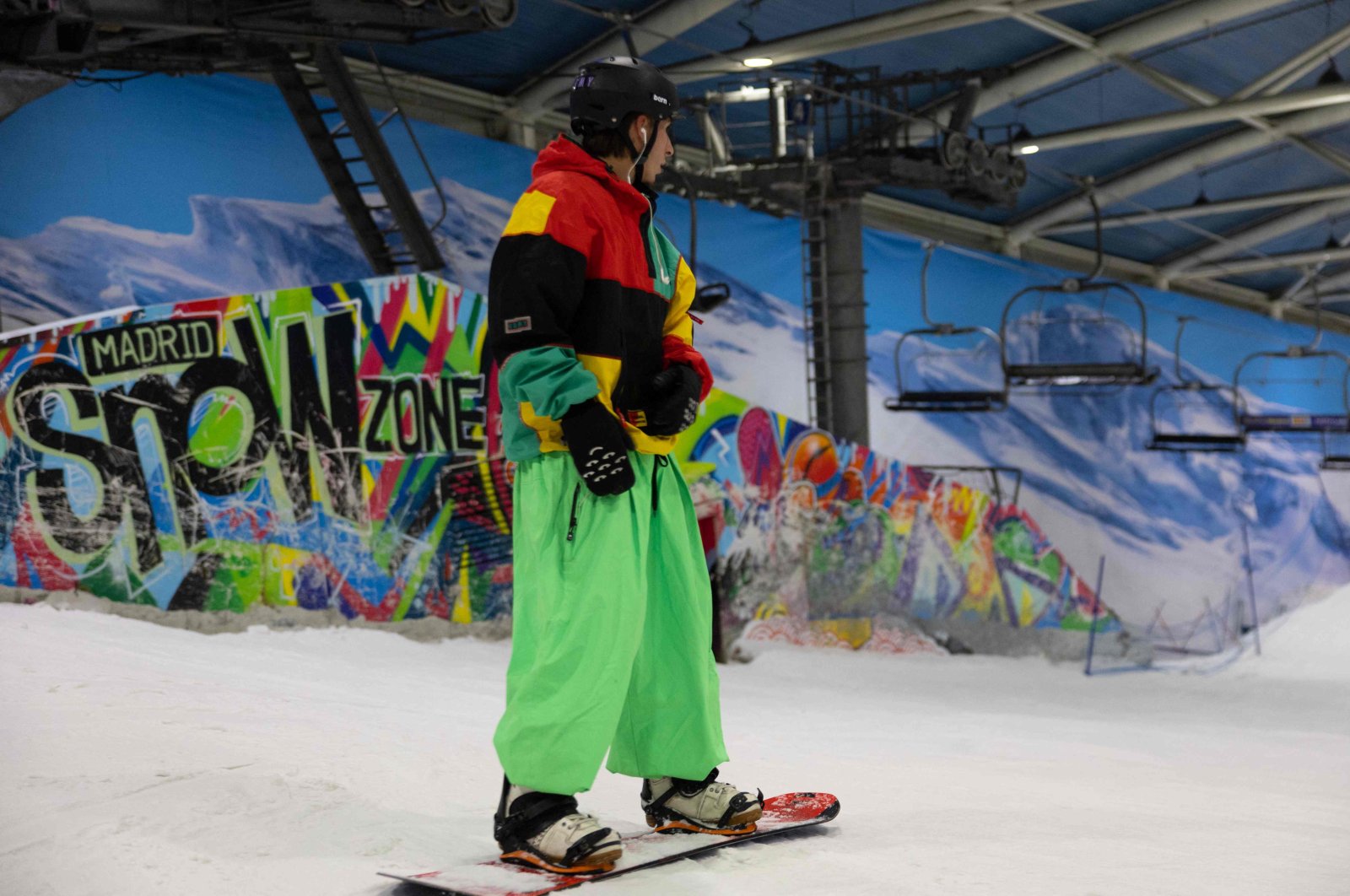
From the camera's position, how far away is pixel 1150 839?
254 centimetres

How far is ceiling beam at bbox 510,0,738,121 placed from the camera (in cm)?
1108

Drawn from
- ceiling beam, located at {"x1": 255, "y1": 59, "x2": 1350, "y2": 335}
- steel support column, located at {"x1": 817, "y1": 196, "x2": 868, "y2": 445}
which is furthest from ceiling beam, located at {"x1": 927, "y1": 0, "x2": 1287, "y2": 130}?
ceiling beam, located at {"x1": 255, "y1": 59, "x2": 1350, "y2": 335}

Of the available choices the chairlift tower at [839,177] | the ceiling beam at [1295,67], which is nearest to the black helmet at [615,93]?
the chairlift tower at [839,177]

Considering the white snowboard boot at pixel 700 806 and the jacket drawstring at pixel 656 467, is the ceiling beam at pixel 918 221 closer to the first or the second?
the jacket drawstring at pixel 656 467

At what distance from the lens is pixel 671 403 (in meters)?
2.42

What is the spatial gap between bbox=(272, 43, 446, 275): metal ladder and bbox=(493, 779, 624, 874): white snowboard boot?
22.7 feet

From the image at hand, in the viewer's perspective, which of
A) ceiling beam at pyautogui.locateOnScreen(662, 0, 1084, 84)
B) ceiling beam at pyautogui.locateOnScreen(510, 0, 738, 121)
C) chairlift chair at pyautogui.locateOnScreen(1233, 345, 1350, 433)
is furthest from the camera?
chairlift chair at pyautogui.locateOnScreen(1233, 345, 1350, 433)

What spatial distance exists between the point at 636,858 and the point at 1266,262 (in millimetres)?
21478

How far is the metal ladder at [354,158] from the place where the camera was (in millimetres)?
8664

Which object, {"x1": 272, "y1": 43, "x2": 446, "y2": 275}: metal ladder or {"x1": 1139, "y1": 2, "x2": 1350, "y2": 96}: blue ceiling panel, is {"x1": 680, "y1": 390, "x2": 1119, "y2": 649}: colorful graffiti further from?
{"x1": 1139, "y1": 2, "x2": 1350, "y2": 96}: blue ceiling panel

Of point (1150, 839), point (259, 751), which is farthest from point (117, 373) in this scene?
point (1150, 839)

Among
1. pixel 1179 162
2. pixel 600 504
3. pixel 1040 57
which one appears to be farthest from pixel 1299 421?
pixel 600 504

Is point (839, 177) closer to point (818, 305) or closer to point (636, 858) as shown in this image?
point (818, 305)

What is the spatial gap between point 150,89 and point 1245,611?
17297mm
